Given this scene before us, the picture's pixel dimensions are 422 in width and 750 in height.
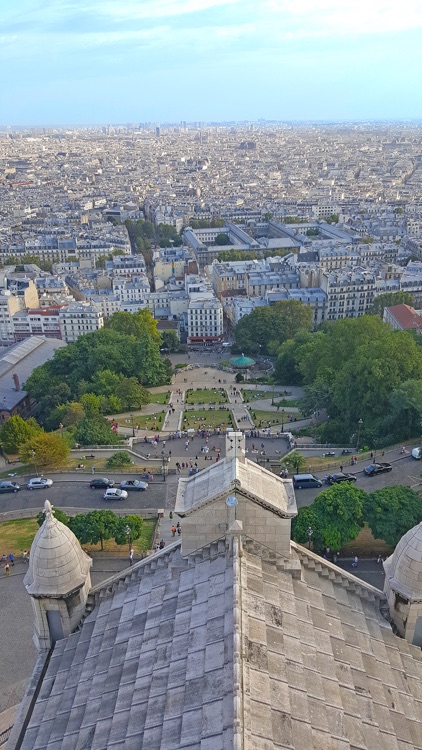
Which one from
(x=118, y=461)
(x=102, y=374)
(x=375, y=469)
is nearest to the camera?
(x=375, y=469)

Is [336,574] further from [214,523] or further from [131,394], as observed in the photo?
[131,394]

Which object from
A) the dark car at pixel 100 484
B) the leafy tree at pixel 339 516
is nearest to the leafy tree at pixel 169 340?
the dark car at pixel 100 484

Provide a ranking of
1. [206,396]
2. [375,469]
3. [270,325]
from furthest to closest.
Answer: [270,325] < [206,396] < [375,469]

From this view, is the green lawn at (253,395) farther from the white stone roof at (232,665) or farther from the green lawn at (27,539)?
the white stone roof at (232,665)

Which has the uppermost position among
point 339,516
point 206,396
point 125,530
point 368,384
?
point 339,516

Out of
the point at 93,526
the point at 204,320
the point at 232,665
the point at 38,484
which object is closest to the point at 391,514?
the point at 93,526

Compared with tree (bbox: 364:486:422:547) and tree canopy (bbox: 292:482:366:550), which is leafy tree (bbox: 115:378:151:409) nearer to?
tree canopy (bbox: 292:482:366:550)

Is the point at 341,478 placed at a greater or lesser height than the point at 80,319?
greater
